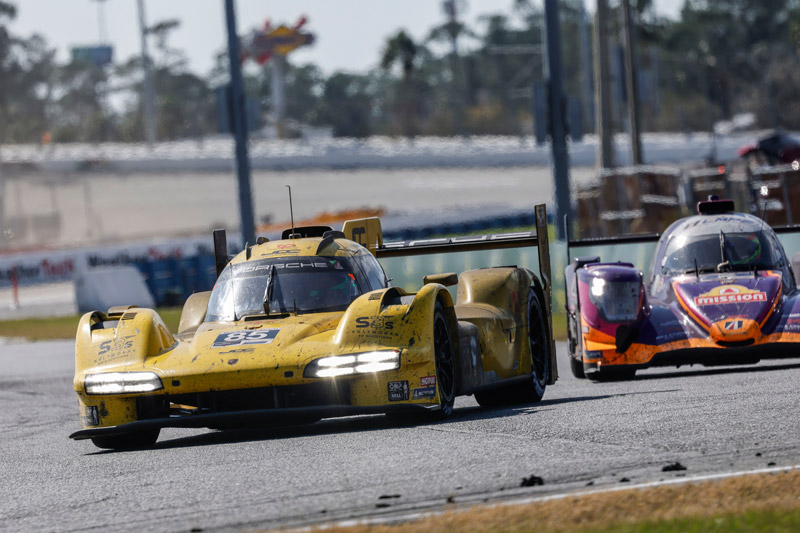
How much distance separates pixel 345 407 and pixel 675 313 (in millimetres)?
4678

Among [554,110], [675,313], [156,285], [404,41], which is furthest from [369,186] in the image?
[675,313]

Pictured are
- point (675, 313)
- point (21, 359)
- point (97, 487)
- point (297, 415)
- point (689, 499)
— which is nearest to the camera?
point (689, 499)

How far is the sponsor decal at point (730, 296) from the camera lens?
12.6m

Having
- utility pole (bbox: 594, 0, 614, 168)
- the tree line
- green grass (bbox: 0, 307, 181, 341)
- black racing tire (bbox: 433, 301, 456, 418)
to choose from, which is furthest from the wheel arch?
the tree line

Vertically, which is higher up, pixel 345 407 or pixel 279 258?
pixel 279 258

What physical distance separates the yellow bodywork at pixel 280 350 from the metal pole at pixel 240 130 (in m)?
12.6

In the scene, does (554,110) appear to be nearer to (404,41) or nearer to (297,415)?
(297,415)

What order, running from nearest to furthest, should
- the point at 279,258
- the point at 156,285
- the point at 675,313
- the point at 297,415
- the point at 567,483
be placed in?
the point at 567,483
the point at 297,415
the point at 279,258
the point at 675,313
the point at 156,285

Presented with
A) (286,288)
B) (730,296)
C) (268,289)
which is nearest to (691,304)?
(730,296)

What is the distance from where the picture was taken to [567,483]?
6395 millimetres

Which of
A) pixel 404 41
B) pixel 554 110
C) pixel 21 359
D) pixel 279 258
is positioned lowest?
pixel 21 359

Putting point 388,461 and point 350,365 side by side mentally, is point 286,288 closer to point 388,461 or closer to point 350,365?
point 350,365

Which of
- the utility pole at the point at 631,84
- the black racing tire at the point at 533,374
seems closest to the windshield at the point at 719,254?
the black racing tire at the point at 533,374

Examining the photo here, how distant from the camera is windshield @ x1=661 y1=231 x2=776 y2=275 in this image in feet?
44.0
